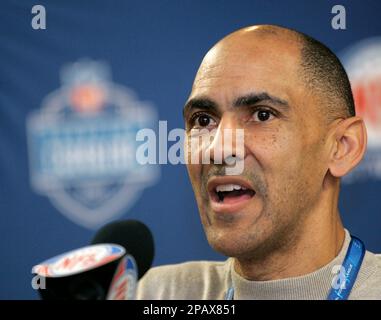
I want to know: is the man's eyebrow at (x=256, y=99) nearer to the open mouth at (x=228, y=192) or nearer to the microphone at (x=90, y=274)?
the open mouth at (x=228, y=192)

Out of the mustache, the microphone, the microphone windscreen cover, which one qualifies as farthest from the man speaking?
the microphone

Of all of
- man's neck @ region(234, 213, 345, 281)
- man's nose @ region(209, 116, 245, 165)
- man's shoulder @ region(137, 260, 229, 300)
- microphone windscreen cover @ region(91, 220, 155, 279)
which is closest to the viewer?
microphone windscreen cover @ region(91, 220, 155, 279)

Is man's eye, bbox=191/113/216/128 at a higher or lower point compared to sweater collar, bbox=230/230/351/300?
higher

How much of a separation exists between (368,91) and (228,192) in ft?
1.80

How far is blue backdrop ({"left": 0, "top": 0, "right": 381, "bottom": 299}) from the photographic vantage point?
4.98ft

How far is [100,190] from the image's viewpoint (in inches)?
58.8

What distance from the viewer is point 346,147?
1.22m

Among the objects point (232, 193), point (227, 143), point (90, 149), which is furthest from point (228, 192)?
point (90, 149)

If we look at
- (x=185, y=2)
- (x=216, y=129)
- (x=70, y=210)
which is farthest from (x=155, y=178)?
(x=185, y=2)

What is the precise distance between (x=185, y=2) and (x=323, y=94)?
540mm

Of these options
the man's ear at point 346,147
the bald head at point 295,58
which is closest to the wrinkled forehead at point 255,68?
the bald head at point 295,58

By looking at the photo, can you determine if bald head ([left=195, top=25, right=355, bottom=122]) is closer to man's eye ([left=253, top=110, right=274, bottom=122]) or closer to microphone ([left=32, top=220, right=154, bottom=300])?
man's eye ([left=253, top=110, right=274, bottom=122])

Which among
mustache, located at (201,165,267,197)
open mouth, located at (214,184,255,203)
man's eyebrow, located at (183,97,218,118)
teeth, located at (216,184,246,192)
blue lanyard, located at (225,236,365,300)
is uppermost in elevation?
man's eyebrow, located at (183,97,218,118)
